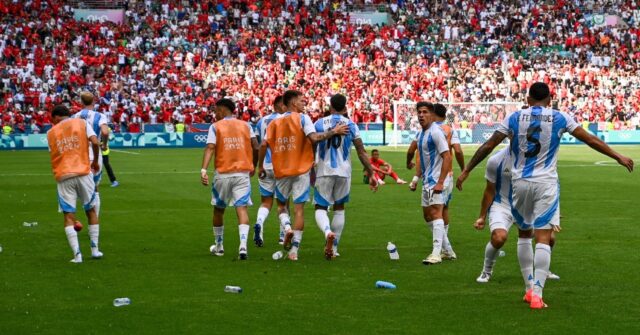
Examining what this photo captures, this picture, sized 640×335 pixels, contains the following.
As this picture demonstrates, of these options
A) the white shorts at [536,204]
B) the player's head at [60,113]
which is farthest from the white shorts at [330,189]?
the white shorts at [536,204]

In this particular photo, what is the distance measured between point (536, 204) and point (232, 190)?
16.6 feet

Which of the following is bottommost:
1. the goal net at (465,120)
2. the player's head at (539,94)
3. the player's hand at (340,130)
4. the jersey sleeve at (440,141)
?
the goal net at (465,120)

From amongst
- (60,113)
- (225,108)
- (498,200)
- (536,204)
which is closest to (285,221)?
(225,108)

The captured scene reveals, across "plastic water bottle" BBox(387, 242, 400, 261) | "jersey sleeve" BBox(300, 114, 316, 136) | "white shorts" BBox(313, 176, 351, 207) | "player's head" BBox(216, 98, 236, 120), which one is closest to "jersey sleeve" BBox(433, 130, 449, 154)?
"white shorts" BBox(313, 176, 351, 207)

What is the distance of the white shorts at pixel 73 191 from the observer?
13.3m

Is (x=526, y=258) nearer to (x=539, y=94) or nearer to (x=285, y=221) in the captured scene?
(x=539, y=94)

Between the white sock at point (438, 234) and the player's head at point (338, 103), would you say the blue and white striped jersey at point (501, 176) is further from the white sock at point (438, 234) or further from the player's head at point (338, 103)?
the player's head at point (338, 103)

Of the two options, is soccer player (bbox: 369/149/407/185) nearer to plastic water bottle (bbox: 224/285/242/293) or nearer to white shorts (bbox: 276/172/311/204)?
white shorts (bbox: 276/172/311/204)

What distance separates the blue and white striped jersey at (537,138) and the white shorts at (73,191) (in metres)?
5.90

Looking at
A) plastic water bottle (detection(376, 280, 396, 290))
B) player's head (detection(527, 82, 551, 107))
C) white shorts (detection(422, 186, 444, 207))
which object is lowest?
plastic water bottle (detection(376, 280, 396, 290))

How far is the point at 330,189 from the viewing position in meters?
13.4

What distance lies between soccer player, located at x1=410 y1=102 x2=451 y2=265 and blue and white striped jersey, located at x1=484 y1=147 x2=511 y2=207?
1.74m

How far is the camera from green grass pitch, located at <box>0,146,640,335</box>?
9.24 metres

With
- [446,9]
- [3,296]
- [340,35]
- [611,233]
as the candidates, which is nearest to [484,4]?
[446,9]
